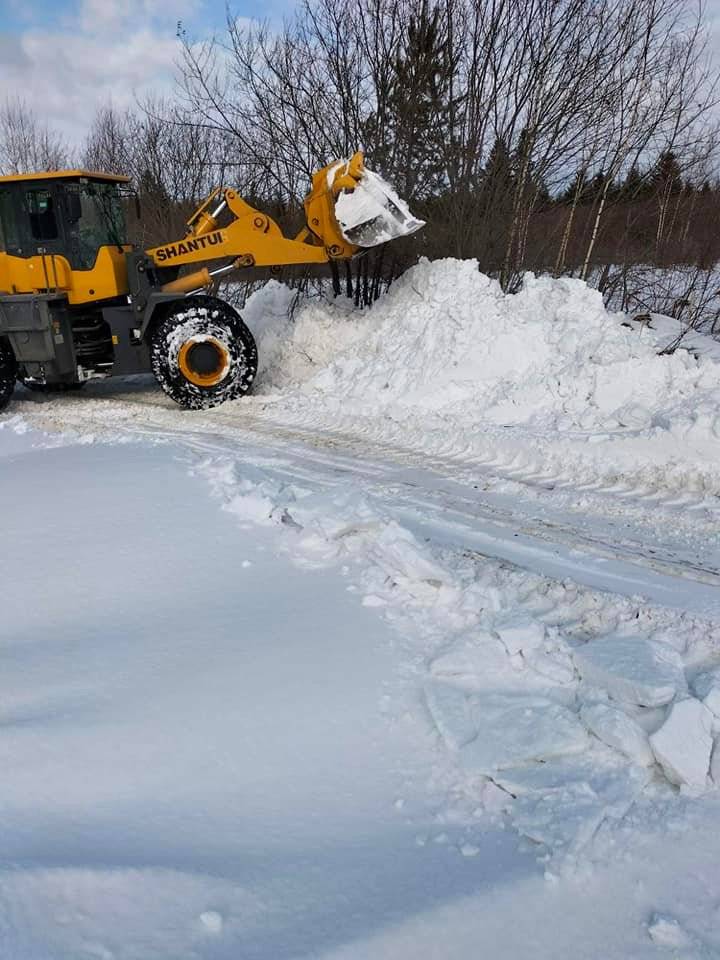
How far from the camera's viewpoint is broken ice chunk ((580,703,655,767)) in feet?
8.46

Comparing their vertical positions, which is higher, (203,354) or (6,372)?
(203,354)

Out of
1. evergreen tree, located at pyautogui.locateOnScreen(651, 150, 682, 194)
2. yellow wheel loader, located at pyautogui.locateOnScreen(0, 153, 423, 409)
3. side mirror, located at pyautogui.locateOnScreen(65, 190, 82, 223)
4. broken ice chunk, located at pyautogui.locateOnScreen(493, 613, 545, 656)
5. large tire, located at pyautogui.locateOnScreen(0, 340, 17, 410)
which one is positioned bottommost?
large tire, located at pyautogui.locateOnScreen(0, 340, 17, 410)

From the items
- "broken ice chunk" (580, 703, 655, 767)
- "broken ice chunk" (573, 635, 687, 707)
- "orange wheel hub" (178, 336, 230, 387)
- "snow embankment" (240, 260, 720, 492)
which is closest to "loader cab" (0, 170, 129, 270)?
"orange wheel hub" (178, 336, 230, 387)

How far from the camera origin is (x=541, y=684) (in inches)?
117

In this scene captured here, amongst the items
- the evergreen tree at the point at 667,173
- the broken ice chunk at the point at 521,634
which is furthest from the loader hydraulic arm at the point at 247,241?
the broken ice chunk at the point at 521,634

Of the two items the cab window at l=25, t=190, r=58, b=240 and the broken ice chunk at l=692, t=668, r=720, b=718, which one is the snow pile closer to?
the broken ice chunk at l=692, t=668, r=720, b=718

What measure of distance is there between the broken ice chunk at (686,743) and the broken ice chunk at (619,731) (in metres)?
0.05

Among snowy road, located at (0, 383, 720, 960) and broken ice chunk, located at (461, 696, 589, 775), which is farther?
broken ice chunk, located at (461, 696, 589, 775)

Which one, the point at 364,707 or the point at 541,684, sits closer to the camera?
the point at 364,707

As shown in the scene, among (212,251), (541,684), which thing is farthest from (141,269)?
(541,684)

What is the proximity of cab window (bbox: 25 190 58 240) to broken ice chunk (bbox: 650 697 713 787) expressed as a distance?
9.08 metres

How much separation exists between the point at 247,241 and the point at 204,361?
1.59 metres

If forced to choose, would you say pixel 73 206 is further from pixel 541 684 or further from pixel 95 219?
pixel 541 684

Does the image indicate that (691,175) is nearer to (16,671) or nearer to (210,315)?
(210,315)
